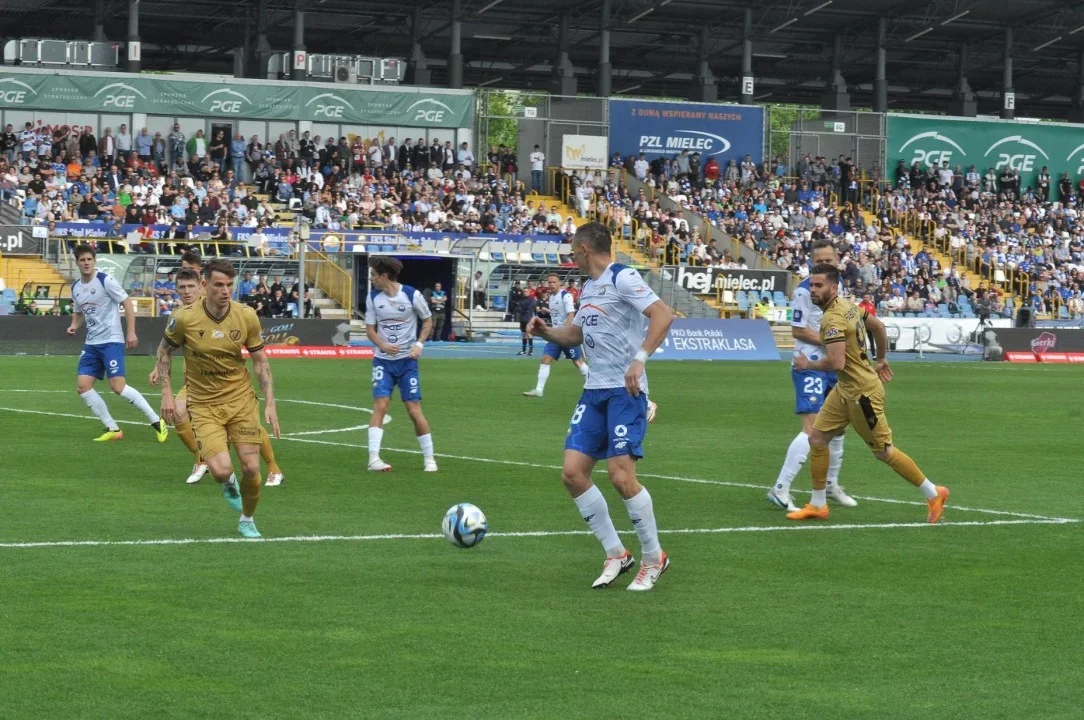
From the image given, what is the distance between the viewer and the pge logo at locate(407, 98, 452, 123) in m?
58.6

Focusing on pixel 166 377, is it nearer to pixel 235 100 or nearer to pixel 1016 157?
pixel 235 100

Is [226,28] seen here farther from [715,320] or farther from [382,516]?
[382,516]

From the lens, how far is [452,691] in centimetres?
671

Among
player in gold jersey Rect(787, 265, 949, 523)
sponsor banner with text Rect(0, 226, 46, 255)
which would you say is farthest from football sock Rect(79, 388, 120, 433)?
sponsor banner with text Rect(0, 226, 46, 255)

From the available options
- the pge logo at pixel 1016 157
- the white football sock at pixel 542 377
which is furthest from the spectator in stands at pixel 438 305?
the pge logo at pixel 1016 157

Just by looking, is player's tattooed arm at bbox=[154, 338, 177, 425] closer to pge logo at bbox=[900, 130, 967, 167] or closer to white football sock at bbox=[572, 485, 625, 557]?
white football sock at bbox=[572, 485, 625, 557]

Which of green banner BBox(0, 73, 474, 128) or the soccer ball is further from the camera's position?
green banner BBox(0, 73, 474, 128)

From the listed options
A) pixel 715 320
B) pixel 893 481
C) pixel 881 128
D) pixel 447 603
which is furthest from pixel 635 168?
→ pixel 447 603

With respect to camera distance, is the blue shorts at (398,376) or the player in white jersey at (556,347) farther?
the player in white jersey at (556,347)

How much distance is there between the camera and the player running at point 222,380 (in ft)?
35.6

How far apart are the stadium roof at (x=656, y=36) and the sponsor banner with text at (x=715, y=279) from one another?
1589cm

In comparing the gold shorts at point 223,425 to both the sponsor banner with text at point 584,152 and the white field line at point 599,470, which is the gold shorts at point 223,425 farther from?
the sponsor banner with text at point 584,152

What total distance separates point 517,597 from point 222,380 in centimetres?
331

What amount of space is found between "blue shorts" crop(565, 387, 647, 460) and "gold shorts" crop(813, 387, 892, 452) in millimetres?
3352
